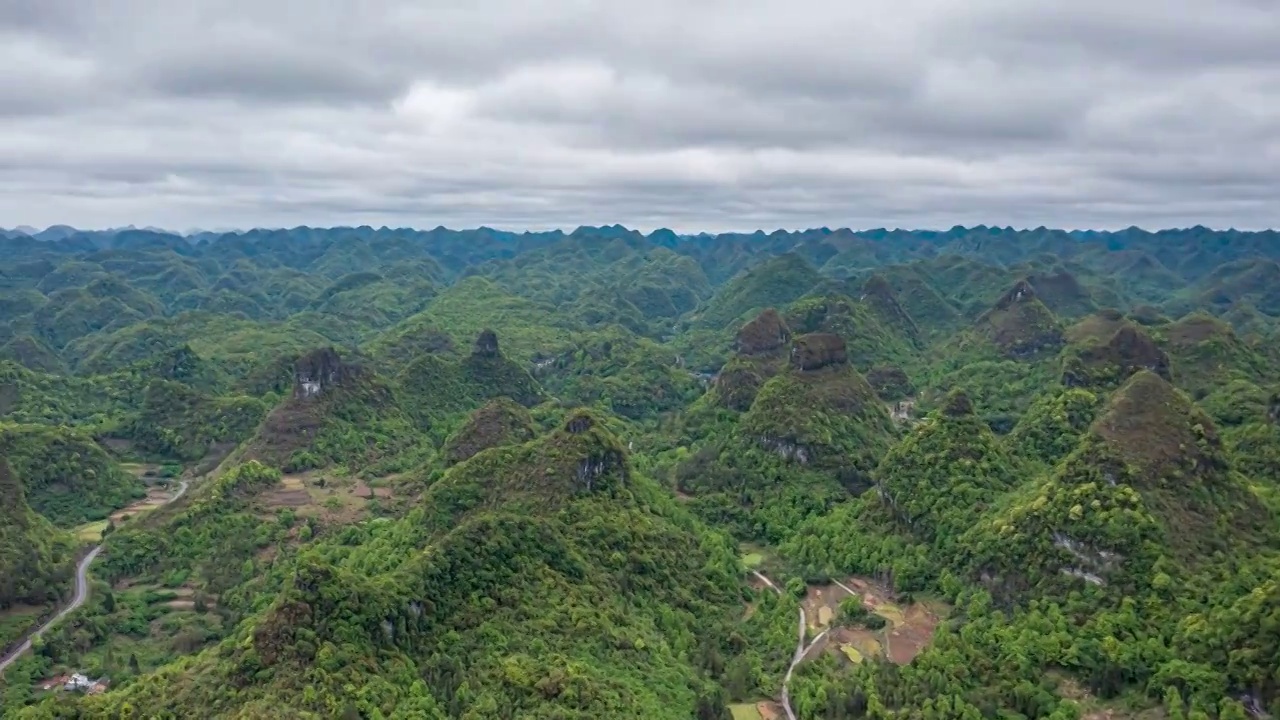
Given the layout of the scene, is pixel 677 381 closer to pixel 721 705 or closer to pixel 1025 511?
pixel 1025 511

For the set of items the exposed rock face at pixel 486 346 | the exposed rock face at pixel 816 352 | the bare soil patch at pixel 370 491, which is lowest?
the bare soil patch at pixel 370 491

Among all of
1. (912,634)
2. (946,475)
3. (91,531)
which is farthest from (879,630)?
(91,531)

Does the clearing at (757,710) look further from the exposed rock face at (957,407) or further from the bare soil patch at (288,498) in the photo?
the bare soil patch at (288,498)

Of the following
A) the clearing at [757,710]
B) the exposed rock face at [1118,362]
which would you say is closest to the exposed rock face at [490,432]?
the clearing at [757,710]

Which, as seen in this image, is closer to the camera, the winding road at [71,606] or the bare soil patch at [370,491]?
the winding road at [71,606]

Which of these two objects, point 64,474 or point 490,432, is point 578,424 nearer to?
point 490,432
